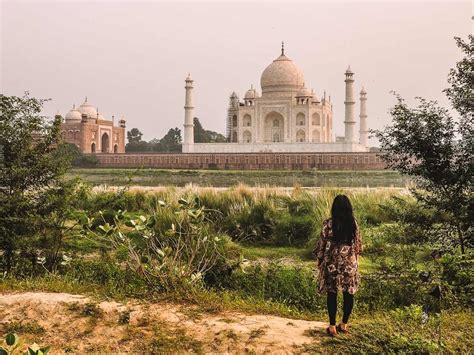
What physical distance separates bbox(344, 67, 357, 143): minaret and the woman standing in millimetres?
31564

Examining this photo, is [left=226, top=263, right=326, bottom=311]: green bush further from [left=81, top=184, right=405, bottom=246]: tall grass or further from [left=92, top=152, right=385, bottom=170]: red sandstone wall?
[left=92, top=152, right=385, bottom=170]: red sandstone wall

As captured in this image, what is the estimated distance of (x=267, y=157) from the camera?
3412cm

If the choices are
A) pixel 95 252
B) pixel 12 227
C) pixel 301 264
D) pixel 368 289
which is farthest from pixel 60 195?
pixel 368 289

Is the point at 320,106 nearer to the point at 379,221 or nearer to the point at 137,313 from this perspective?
the point at 379,221

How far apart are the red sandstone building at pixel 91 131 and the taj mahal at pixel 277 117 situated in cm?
825

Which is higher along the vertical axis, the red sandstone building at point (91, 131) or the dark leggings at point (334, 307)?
Answer: the red sandstone building at point (91, 131)

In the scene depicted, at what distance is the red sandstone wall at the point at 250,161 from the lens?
32438 millimetres

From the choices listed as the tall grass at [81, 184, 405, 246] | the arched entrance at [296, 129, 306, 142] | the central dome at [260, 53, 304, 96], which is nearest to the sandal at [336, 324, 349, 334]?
the tall grass at [81, 184, 405, 246]

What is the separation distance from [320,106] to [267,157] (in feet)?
23.8

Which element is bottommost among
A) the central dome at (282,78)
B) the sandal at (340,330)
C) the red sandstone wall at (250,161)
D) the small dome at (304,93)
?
the sandal at (340,330)

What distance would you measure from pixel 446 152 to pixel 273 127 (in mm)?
35330

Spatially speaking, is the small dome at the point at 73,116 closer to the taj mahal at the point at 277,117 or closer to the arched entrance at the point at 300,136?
the taj mahal at the point at 277,117

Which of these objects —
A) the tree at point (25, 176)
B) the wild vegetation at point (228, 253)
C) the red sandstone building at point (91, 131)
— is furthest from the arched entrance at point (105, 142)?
the tree at point (25, 176)

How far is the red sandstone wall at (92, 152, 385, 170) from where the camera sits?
106 feet
